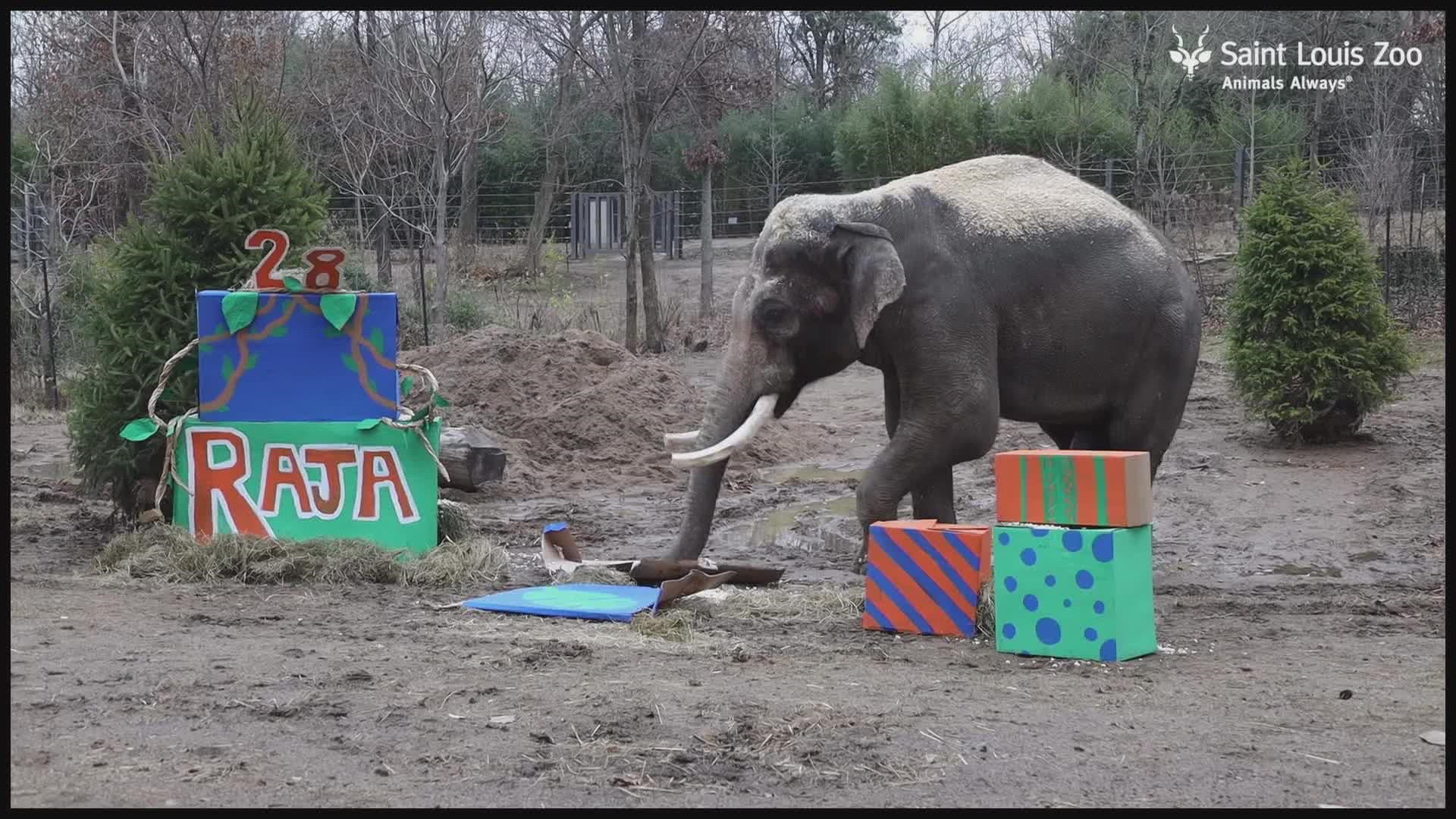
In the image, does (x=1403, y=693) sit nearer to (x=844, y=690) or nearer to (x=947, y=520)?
(x=844, y=690)

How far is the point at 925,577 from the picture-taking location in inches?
283

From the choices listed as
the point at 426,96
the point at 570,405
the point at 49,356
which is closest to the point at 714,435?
the point at 570,405

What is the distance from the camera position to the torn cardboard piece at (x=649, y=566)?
8.27m

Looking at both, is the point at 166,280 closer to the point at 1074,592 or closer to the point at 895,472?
the point at 895,472

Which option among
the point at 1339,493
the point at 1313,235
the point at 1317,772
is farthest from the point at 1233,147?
the point at 1317,772

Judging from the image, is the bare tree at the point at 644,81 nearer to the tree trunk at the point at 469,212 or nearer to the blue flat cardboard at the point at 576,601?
the tree trunk at the point at 469,212

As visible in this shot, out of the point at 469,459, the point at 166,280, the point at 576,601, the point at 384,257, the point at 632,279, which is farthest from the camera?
the point at 384,257

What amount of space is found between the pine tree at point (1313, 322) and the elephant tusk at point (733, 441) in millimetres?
6453

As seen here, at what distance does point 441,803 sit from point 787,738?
1215 millimetres

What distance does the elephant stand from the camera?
27.9 ft

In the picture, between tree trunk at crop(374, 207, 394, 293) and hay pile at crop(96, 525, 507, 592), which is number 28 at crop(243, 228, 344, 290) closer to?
hay pile at crop(96, 525, 507, 592)

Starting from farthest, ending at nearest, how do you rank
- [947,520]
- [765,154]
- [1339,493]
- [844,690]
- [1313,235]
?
1. [765,154]
2. [1313,235]
3. [1339,493]
4. [947,520]
5. [844,690]

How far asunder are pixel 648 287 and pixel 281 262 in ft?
44.8

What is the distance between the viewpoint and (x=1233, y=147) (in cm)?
2881
